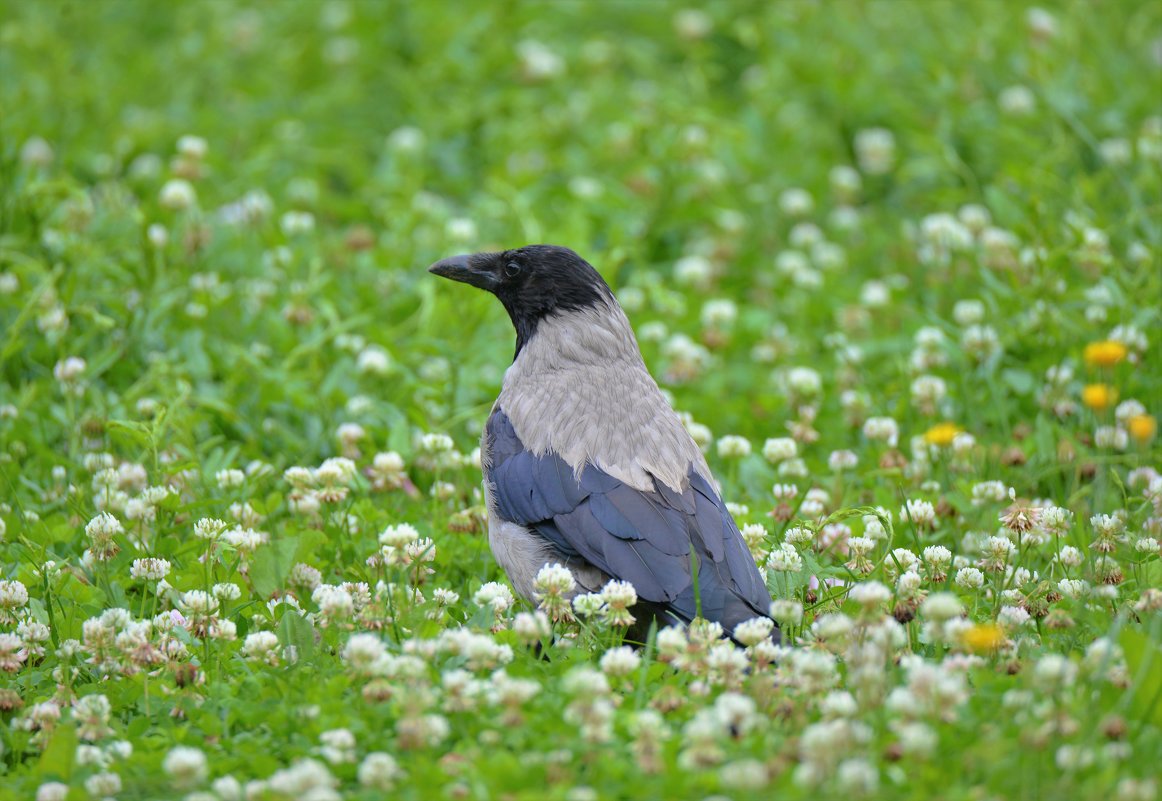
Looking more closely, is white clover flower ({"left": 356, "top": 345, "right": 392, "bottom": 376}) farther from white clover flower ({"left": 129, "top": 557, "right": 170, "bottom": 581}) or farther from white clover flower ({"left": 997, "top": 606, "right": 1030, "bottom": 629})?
white clover flower ({"left": 997, "top": 606, "right": 1030, "bottom": 629})

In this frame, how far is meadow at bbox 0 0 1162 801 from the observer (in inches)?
128

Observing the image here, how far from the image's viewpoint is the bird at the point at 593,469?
406 cm

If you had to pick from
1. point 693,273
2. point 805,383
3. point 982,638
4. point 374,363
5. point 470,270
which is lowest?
point 982,638

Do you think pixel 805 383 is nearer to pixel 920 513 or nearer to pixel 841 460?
pixel 841 460

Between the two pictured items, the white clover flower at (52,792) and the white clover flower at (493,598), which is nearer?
the white clover flower at (52,792)

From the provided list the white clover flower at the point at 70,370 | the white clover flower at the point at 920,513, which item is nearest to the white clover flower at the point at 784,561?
the white clover flower at the point at 920,513

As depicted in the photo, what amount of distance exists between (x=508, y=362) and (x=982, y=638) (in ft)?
11.8

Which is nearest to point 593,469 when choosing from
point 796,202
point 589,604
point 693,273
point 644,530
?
point 644,530

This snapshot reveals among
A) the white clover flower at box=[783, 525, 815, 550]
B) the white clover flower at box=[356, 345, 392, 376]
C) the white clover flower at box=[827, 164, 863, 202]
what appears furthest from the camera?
the white clover flower at box=[827, 164, 863, 202]

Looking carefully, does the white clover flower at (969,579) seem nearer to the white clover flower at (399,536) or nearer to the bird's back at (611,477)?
the bird's back at (611,477)

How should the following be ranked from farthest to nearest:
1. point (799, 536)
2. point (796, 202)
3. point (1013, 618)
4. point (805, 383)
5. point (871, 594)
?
point (796, 202)
point (805, 383)
point (799, 536)
point (1013, 618)
point (871, 594)

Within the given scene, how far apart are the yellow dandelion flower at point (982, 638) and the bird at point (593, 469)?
2.15 feet

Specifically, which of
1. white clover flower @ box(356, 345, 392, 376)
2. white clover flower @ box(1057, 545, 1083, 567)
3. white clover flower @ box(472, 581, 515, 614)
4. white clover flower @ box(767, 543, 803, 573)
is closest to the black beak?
white clover flower @ box(356, 345, 392, 376)

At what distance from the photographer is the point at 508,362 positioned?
659 cm
